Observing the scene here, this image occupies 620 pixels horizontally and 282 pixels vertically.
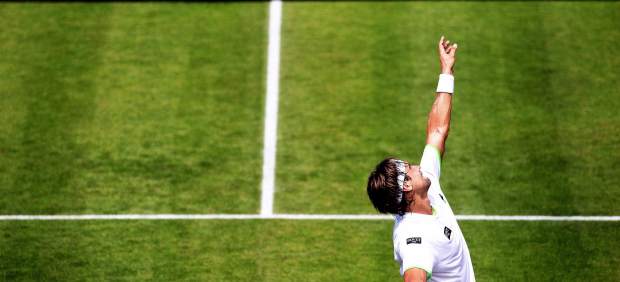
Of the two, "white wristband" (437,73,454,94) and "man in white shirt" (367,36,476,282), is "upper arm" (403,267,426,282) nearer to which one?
"man in white shirt" (367,36,476,282)

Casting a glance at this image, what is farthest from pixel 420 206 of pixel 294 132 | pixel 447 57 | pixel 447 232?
pixel 294 132

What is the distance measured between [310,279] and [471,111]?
3.62 meters

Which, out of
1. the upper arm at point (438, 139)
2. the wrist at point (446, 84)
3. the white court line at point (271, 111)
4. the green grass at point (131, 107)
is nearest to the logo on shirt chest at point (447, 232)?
the upper arm at point (438, 139)

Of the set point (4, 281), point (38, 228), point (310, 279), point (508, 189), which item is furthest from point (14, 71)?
point (508, 189)

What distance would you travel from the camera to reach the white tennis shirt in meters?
7.54

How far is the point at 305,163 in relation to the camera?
492 inches

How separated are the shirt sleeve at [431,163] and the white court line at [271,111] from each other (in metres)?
3.61

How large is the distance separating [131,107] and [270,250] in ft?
10.7

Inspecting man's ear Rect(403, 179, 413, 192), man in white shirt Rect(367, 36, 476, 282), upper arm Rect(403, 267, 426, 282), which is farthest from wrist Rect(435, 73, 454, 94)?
upper arm Rect(403, 267, 426, 282)

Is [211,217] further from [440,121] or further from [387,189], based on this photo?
[387,189]

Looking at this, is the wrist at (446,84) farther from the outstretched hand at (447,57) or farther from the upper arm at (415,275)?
the upper arm at (415,275)

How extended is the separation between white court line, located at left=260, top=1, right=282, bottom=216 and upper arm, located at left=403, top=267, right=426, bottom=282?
4.37 metres

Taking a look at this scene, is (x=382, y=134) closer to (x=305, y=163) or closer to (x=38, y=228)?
(x=305, y=163)

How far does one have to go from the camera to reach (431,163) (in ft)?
27.3
